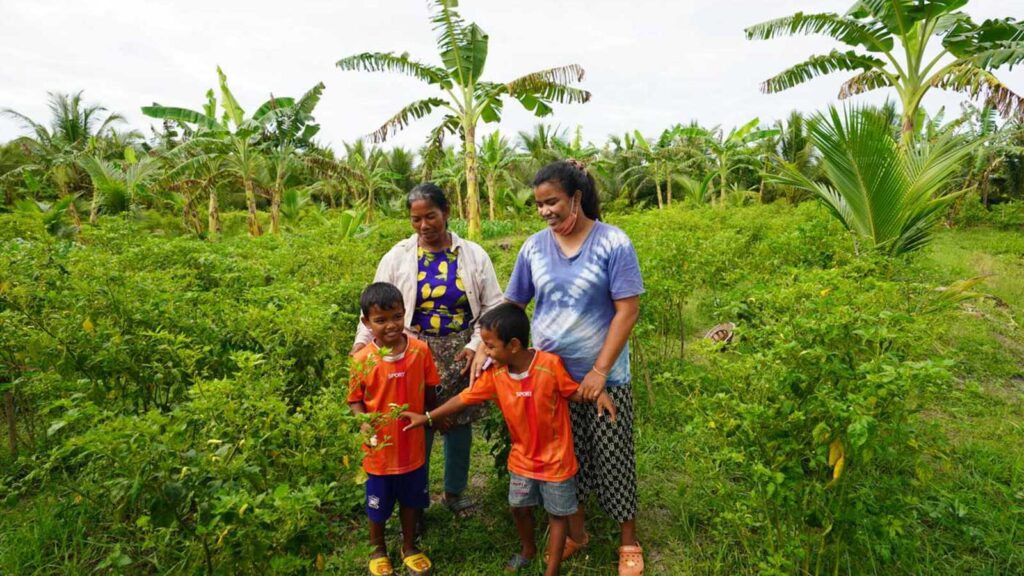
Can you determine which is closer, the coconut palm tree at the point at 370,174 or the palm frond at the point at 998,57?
the palm frond at the point at 998,57

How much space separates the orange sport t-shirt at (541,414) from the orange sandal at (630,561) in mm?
478

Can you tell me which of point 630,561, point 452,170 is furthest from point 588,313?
point 452,170

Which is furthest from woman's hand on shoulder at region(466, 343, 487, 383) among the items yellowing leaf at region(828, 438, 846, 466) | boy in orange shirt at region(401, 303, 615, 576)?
yellowing leaf at region(828, 438, 846, 466)

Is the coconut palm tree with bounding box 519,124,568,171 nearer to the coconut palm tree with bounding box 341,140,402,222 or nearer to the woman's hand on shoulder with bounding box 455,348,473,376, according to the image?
the coconut palm tree with bounding box 341,140,402,222

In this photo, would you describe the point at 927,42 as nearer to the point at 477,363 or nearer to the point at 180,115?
the point at 477,363

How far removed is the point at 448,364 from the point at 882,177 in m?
3.72

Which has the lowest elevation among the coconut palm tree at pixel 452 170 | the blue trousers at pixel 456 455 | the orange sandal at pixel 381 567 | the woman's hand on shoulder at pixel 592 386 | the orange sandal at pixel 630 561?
the orange sandal at pixel 630 561

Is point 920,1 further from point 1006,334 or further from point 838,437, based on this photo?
point 838,437

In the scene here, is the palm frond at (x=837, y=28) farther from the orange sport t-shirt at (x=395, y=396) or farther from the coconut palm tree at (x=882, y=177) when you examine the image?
the orange sport t-shirt at (x=395, y=396)

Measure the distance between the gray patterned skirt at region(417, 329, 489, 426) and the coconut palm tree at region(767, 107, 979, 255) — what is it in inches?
127

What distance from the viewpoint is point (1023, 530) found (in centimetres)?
260

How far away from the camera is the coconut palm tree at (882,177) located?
422cm

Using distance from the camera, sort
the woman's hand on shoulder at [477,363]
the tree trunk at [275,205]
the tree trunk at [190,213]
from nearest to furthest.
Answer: the woman's hand on shoulder at [477,363]
the tree trunk at [275,205]
the tree trunk at [190,213]

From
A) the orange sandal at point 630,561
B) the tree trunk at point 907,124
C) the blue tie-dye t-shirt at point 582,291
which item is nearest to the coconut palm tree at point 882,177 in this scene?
the tree trunk at point 907,124
